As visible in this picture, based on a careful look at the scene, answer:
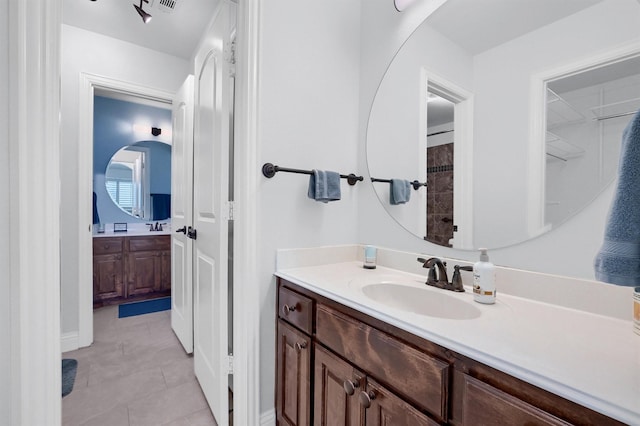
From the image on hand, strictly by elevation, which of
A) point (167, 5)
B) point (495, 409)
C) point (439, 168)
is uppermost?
point (167, 5)

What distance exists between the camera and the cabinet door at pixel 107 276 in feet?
10.1

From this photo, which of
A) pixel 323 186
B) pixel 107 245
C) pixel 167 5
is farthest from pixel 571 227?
pixel 107 245

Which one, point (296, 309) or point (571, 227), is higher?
→ point (571, 227)

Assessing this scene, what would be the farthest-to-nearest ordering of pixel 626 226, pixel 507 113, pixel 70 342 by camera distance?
pixel 70 342, pixel 507 113, pixel 626 226

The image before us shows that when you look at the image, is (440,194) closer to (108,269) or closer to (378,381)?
(378,381)

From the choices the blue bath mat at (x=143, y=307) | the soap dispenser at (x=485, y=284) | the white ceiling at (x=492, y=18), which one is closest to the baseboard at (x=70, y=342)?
the blue bath mat at (x=143, y=307)

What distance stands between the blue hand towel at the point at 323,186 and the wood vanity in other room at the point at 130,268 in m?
2.80

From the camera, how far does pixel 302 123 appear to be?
1.46m

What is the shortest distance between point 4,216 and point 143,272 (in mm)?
2735

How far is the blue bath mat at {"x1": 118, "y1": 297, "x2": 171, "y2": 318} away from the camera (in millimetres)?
3017

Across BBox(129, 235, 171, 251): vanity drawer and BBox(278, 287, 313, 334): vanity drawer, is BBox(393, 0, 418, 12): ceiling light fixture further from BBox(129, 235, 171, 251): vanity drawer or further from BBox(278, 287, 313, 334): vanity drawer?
BBox(129, 235, 171, 251): vanity drawer

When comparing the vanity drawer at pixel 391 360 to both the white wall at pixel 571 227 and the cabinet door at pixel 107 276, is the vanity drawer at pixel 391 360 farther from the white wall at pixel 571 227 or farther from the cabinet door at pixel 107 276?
the cabinet door at pixel 107 276

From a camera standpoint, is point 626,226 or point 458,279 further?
point 458,279

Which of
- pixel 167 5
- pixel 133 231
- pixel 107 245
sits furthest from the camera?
pixel 133 231
